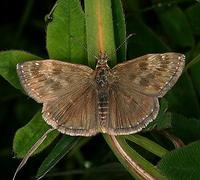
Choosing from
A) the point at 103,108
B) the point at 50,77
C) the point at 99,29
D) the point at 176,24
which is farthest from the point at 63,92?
the point at 176,24

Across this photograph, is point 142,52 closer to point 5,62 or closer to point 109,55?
point 109,55

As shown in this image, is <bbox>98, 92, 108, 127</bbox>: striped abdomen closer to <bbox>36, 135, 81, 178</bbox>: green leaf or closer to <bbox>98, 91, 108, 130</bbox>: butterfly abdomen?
<bbox>98, 91, 108, 130</bbox>: butterfly abdomen

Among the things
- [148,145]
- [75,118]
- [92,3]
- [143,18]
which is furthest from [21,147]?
[143,18]

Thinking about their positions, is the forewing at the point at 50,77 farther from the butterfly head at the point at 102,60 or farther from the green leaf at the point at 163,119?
the green leaf at the point at 163,119

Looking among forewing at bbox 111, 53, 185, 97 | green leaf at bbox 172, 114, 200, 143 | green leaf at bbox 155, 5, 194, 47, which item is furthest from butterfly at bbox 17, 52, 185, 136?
green leaf at bbox 155, 5, 194, 47

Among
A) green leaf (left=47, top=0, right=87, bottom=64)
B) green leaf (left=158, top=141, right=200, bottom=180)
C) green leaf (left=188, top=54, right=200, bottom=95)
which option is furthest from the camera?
green leaf (left=188, top=54, right=200, bottom=95)

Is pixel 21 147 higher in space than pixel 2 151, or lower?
higher
